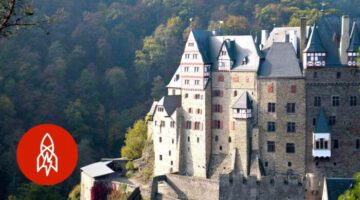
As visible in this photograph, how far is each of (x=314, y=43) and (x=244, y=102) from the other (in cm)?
582

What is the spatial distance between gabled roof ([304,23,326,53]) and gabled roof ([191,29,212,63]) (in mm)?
7050

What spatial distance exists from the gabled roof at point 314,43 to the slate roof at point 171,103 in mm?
10531

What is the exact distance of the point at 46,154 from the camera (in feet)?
69.7

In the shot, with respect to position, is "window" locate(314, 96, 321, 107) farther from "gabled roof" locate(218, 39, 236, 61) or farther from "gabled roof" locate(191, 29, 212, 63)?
"gabled roof" locate(191, 29, 212, 63)

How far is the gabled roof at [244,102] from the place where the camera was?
4133 centimetres

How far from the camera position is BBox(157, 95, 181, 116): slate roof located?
45.6 m

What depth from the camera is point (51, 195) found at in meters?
52.2

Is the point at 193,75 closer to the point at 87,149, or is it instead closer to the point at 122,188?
the point at 122,188

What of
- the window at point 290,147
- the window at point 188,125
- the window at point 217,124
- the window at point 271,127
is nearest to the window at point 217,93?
the window at point 217,124

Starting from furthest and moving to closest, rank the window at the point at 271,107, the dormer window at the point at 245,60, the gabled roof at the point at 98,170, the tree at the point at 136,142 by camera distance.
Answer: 1. the tree at the point at 136,142
2. the gabled roof at the point at 98,170
3. the dormer window at the point at 245,60
4. the window at the point at 271,107

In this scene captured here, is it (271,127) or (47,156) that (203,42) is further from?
(47,156)

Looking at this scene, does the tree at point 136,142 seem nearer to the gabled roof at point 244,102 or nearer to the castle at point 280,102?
the castle at point 280,102

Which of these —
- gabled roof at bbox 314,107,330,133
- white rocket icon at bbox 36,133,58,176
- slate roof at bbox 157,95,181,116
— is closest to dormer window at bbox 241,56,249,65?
gabled roof at bbox 314,107,330,133

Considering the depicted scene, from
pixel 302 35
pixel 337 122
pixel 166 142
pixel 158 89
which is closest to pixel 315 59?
pixel 302 35
